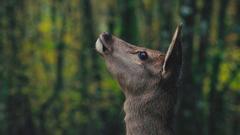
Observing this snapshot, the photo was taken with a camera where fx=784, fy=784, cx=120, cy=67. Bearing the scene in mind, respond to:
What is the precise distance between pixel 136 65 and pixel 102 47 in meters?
0.31

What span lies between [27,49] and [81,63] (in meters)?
0.95

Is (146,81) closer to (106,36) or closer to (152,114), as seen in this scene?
(152,114)

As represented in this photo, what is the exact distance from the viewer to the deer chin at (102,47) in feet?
20.3

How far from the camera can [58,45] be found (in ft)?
42.0

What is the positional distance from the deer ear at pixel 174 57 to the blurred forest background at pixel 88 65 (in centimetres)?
561

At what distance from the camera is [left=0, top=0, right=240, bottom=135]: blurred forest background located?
38.3 feet

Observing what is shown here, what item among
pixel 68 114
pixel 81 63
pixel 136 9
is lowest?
pixel 68 114

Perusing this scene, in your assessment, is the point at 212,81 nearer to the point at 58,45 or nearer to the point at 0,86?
the point at 58,45

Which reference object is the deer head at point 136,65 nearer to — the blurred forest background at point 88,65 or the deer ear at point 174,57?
the deer ear at point 174,57

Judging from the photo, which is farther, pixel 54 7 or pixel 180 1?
pixel 54 7

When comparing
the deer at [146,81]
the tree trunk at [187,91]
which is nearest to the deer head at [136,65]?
the deer at [146,81]

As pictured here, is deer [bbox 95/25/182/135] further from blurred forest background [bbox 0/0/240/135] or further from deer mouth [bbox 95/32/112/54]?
blurred forest background [bbox 0/0/240/135]

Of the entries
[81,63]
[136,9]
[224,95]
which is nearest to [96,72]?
[81,63]

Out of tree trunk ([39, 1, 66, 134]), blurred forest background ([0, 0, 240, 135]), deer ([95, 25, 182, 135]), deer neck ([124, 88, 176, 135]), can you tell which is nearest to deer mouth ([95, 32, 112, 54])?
deer ([95, 25, 182, 135])
